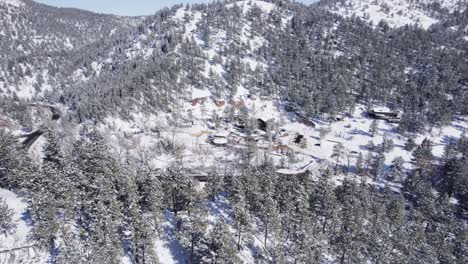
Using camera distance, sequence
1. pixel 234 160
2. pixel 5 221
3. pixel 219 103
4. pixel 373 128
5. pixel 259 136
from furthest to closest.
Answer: pixel 219 103
pixel 373 128
pixel 259 136
pixel 234 160
pixel 5 221

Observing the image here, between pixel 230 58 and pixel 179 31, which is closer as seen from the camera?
pixel 230 58

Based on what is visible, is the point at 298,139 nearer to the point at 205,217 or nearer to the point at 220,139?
the point at 220,139

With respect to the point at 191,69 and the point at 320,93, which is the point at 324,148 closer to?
the point at 320,93

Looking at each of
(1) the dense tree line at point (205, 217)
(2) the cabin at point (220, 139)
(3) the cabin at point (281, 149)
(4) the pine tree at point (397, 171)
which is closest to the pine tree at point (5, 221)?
(1) the dense tree line at point (205, 217)

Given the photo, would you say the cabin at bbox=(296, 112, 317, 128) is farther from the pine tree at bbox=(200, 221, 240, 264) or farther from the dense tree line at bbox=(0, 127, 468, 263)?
the pine tree at bbox=(200, 221, 240, 264)

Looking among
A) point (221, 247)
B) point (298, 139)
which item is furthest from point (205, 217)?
point (298, 139)

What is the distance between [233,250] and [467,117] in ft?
509

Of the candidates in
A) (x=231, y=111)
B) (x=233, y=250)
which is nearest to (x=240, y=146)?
(x=231, y=111)

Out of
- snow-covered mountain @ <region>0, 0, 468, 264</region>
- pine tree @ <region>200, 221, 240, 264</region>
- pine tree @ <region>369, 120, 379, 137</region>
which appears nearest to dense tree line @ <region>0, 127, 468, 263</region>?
pine tree @ <region>200, 221, 240, 264</region>

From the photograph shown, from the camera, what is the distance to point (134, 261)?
49500mm

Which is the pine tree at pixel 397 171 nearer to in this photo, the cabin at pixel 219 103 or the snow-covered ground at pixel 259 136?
the snow-covered ground at pixel 259 136

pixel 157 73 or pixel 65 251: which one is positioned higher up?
pixel 157 73

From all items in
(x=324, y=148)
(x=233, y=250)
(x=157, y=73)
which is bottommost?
(x=324, y=148)

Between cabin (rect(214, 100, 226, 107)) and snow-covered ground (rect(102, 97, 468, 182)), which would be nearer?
snow-covered ground (rect(102, 97, 468, 182))
